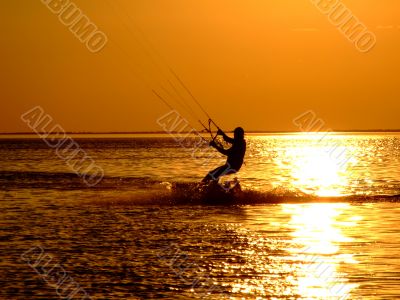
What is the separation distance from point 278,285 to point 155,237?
6.00m

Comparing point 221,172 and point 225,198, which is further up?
point 225,198

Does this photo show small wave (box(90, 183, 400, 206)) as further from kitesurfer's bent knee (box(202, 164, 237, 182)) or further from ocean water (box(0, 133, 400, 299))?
kitesurfer's bent knee (box(202, 164, 237, 182))

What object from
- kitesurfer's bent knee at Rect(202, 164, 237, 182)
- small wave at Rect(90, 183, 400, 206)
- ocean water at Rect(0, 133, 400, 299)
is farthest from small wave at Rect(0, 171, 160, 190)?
kitesurfer's bent knee at Rect(202, 164, 237, 182)

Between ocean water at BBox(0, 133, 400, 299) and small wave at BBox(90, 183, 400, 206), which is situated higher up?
small wave at BBox(90, 183, 400, 206)

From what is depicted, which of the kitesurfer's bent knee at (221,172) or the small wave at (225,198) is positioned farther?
the small wave at (225,198)

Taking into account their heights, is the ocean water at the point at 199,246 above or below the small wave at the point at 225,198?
below

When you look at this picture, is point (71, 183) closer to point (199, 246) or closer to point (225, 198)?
point (225, 198)

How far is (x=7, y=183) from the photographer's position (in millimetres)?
39281

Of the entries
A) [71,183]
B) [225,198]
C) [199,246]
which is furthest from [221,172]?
[71,183]

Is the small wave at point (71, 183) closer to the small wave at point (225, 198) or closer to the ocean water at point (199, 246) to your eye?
the ocean water at point (199, 246)

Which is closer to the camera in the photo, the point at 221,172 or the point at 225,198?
the point at 221,172

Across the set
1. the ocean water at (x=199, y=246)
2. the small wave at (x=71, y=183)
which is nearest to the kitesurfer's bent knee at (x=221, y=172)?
the ocean water at (x=199, y=246)

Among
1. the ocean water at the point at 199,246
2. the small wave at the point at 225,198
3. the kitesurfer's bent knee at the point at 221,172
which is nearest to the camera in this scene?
the ocean water at the point at 199,246

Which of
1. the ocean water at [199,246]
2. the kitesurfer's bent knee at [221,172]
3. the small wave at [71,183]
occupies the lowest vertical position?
the ocean water at [199,246]
